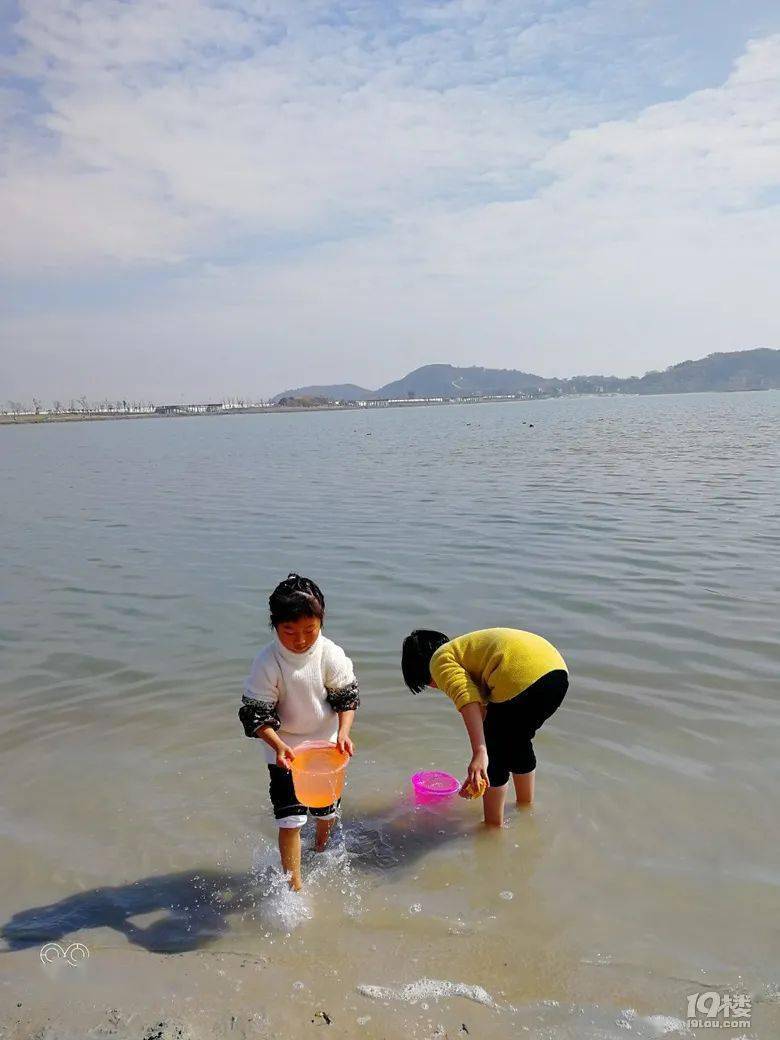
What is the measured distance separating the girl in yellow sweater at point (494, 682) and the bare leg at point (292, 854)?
0.91 metres

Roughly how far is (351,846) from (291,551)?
8.15m

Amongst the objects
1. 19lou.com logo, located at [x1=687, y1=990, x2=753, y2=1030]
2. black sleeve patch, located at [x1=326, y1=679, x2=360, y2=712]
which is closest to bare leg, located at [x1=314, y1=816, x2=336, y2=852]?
black sleeve patch, located at [x1=326, y1=679, x2=360, y2=712]

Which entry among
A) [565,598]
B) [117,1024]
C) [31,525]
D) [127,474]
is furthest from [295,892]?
[127,474]

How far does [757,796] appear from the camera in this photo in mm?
4598

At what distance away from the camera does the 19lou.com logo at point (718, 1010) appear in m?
2.97

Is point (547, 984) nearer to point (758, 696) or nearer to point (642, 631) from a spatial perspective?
point (758, 696)

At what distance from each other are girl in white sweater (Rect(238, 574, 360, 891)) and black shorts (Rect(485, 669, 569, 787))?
85 centimetres

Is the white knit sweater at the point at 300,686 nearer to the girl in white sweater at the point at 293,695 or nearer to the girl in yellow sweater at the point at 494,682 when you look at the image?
the girl in white sweater at the point at 293,695

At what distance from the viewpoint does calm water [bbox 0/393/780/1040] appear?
3205mm

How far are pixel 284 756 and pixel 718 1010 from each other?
204 centimetres

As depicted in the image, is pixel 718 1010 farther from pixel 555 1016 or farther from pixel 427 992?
pixel 427 992

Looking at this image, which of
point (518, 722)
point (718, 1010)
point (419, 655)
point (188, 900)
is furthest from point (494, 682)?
point (188, 900)

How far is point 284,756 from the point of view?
3.68m

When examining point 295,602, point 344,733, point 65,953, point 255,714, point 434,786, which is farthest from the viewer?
point 434,786
